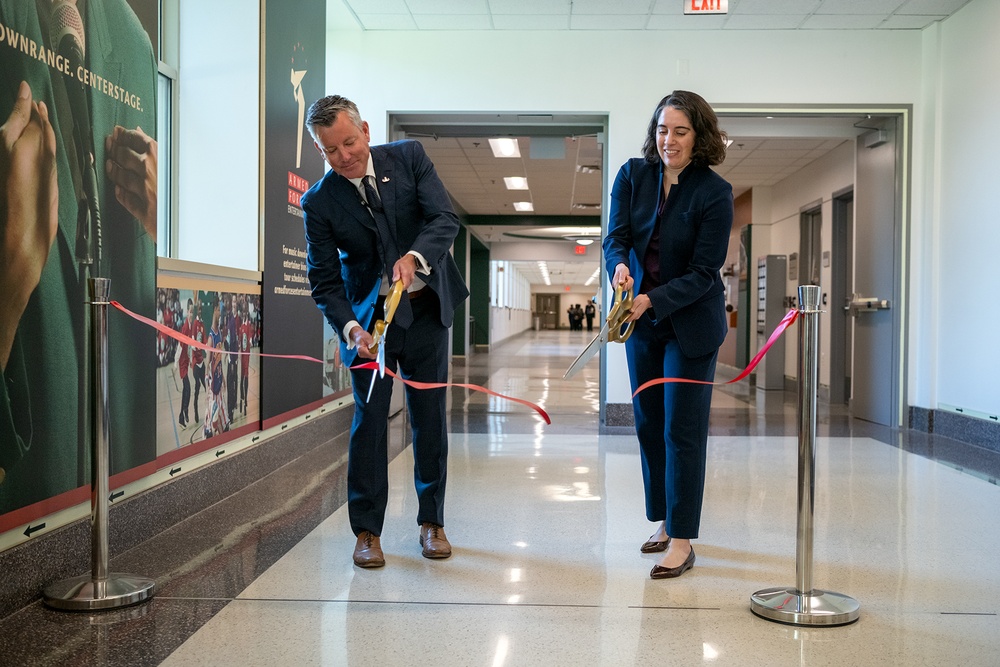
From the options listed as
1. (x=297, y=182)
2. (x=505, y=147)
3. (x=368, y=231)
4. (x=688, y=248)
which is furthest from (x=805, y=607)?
(x=505, y=147)

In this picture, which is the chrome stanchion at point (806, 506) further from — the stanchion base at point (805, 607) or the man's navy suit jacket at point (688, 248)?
the man's navy suit jacket at point (688, 248)

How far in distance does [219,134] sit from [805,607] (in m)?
3.51

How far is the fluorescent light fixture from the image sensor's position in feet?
33.6

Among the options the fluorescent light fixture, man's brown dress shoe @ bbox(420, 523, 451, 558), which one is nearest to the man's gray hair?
man's brown dress shoe @ bbox(420, 523, 451, 558)

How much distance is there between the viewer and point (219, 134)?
4.44 metres

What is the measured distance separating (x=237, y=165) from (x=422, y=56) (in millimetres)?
2714

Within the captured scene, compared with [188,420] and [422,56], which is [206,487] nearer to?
[188,420]

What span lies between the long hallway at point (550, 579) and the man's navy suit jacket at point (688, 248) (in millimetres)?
770

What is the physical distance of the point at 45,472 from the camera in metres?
2.52

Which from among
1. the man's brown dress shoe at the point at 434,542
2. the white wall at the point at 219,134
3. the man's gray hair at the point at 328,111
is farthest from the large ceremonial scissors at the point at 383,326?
the white wall at the point at 219,134

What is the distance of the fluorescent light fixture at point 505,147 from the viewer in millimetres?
10227

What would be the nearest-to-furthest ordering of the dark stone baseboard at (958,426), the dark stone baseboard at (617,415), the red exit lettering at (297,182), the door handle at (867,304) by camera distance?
the red exit lettering at (297,182)
the dark stone baseboard at (958,426)
the dark stone baseboard at (617,415)
the door handle at (867,304)

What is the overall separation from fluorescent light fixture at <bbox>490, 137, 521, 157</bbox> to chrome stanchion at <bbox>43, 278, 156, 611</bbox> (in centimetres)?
809

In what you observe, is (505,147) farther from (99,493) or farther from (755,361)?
(99,493)
